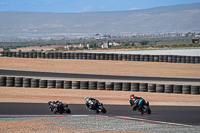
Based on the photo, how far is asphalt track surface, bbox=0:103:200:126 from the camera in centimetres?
1505

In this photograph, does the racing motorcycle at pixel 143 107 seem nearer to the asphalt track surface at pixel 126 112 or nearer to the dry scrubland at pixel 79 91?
the asphalt track surface at pixel 126 112

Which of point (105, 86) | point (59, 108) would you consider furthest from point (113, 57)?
point (59, 108)

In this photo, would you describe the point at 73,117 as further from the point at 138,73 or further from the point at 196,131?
the point at 138,73

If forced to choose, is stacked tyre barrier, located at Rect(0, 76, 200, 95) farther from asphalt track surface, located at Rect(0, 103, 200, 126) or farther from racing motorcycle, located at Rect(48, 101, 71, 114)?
racing motorcycle, located at Rect(48, 101, 71, 114)

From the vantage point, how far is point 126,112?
16.5m

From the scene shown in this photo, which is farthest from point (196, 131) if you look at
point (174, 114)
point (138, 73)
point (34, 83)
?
point (138, 73)

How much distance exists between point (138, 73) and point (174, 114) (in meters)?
19.7

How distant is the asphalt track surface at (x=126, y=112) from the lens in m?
15.0

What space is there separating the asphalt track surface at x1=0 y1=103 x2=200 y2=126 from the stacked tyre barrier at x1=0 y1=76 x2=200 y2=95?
18.2ft

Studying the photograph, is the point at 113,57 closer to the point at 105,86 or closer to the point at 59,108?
the point at 105,86

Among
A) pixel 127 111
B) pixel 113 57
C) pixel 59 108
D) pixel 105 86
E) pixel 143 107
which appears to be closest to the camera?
pixel 59 108

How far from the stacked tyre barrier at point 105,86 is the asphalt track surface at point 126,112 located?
5.55m

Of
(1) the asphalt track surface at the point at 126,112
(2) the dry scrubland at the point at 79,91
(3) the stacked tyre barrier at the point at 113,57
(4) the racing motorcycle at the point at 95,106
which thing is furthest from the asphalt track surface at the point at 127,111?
(3) the stacked tyre barrier at the point at 113,57

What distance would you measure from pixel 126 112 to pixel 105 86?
26.4ft
